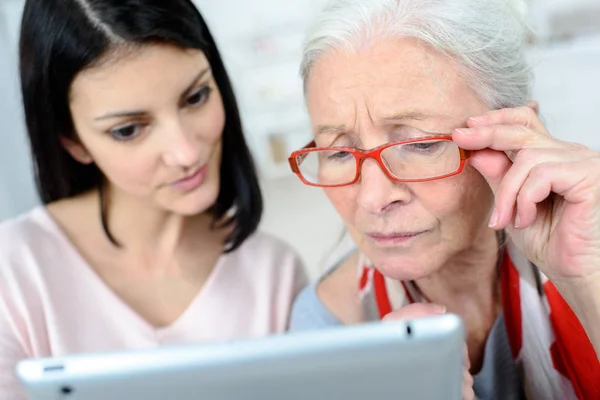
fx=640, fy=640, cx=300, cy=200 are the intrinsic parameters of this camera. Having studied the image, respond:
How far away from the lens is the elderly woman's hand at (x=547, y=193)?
0.83 m

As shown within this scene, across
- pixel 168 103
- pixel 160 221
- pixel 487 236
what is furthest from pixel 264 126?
pixel 487 236

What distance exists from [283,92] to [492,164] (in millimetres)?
1840

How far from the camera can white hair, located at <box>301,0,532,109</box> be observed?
0.94 metres

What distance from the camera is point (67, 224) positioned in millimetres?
1438

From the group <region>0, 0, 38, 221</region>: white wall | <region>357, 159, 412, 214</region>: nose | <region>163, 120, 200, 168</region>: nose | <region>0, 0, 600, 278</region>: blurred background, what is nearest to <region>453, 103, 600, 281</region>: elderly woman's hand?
<region>357, 159, 412, 214</region>: nose

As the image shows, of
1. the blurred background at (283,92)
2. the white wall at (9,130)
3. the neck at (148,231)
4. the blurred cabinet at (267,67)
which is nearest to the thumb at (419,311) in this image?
the neck at (148,231)

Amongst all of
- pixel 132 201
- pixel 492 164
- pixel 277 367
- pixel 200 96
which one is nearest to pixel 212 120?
pixel 200 96

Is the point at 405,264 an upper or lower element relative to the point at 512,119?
lower

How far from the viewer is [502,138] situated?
2.84 ft

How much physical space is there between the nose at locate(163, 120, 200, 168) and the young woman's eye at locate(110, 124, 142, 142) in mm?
61

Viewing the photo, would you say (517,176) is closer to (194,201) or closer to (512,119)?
(512,119)

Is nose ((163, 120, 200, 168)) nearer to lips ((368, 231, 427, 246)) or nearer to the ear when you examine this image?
the ear

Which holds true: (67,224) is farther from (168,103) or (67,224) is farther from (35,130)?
(168,103)

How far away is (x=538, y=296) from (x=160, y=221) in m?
0.83
